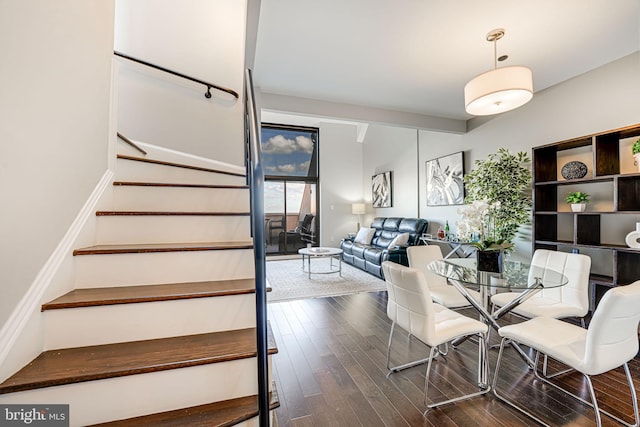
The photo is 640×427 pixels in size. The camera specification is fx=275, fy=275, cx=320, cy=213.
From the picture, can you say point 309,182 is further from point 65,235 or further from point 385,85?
point 65,235

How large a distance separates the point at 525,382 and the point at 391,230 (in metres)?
4.35

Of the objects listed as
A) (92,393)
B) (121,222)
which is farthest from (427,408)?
(121,222)

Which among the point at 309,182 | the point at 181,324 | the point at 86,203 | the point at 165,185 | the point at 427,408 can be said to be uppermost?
the point at 309,182

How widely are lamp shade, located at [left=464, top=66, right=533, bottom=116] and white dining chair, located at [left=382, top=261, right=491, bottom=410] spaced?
1571 mm

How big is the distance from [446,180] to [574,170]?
6.77 ft

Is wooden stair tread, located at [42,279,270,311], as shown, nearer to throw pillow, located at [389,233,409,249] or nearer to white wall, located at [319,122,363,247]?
throw pillow, located at [389,233,409,249]

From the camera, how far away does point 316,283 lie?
187 inches

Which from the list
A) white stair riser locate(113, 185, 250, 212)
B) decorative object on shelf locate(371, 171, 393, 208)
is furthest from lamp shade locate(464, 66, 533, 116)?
decorative object on shelf locate(371, 171, 393, 208)

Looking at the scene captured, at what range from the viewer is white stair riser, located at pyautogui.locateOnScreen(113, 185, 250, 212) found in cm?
179

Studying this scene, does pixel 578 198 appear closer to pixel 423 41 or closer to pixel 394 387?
pixel 423 41

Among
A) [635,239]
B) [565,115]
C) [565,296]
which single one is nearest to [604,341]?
[565,296]

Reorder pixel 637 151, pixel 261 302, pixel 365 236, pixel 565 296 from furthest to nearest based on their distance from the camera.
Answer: pixel 365 236
pixel 637 151
pixel 565 296
pixel 261 302

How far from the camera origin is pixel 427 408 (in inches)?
68.8

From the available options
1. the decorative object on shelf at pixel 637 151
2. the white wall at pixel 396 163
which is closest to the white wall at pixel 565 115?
the decorative object on shelf at pixel 637 151
